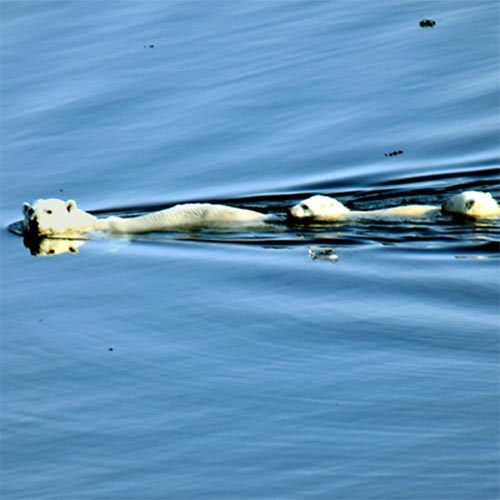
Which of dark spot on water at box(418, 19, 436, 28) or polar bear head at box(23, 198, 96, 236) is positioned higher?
dark spot on water at box(418, 19, 436, 28)

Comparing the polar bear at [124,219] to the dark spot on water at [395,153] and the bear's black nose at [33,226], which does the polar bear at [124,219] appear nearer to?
the bear's black nose at [33,226]

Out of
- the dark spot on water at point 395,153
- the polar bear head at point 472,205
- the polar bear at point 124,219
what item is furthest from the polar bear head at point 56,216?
the polar bear head at point 472,205

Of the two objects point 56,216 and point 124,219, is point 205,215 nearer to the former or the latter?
point 124,219

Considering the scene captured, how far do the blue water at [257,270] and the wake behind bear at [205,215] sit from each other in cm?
24

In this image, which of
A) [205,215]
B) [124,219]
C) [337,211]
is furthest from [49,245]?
[337,211]

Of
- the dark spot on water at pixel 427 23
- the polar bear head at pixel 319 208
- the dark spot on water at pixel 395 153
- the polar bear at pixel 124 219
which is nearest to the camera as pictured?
the polar bear head at pixel 319 208

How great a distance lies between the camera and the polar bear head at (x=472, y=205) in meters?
15.2

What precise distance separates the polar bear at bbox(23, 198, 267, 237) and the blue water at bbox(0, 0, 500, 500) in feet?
0.91

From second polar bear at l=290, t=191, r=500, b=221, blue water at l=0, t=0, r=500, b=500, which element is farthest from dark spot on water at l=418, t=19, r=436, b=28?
second polar bear at l=290, t=191, r=500, b=221

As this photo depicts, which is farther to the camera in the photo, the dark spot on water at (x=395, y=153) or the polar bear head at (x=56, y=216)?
the dark spot on water at (x=395, y=153)

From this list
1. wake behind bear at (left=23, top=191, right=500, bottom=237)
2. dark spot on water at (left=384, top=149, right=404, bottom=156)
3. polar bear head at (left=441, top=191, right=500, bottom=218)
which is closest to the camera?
polar bear head at (left=441, top=191, right=500, bottom=218)

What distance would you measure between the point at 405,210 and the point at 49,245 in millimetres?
4423

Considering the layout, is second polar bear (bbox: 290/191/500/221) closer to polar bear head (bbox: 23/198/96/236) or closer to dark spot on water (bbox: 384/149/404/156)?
dark spot on water (bbox: 384/149/404/156)

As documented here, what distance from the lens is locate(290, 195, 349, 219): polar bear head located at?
15812mm
